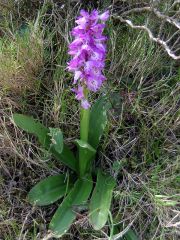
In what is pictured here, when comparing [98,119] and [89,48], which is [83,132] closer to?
[98,119]

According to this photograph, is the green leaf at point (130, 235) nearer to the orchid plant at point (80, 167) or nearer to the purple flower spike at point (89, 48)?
the orchid plant at point (80, 167)

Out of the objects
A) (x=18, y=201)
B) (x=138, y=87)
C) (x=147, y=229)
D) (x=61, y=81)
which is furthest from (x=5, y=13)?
(x=147, y=229)

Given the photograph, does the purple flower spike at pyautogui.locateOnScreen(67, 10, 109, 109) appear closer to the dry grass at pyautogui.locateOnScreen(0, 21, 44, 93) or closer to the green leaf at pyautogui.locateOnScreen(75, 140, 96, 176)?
the green leaf at pyautogui.locateOnScreen(75, 140, 96, 176)

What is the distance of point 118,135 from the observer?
5.30 feet

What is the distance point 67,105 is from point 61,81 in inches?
4.5

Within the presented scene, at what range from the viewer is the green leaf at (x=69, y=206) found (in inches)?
55.0

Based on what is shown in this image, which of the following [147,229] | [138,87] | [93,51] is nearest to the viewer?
[93,51]

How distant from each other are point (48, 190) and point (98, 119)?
0.32 metres

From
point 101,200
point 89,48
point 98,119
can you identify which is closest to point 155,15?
point 98,119

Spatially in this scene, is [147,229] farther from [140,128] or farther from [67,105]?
[67,105]

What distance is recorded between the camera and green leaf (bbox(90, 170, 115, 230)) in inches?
54.0

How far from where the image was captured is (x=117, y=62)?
173 cm

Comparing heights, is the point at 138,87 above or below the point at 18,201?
above

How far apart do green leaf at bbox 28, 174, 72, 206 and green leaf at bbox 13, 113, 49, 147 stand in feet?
0.46
